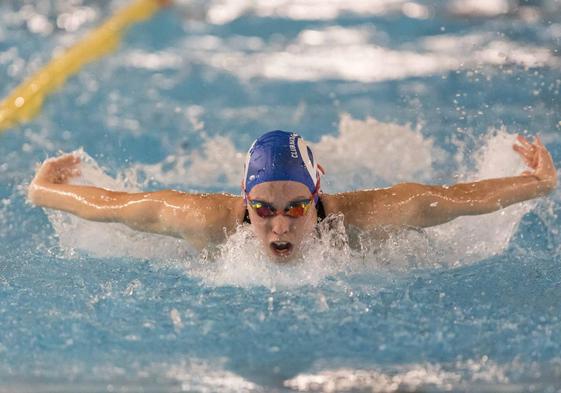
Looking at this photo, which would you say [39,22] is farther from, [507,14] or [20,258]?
[20,258]

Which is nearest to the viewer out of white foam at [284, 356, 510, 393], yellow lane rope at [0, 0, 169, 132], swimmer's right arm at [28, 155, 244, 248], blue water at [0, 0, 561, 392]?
white foam at [284, 356, 510, 393]

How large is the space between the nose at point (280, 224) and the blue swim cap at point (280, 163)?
0.16m

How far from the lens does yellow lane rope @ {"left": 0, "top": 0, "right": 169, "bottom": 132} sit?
19.5ft

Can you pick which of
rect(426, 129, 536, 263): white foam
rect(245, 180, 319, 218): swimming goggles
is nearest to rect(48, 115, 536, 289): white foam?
rect(426, 129, 536, 263): white foam

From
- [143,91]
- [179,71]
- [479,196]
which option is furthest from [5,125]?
[479,196]

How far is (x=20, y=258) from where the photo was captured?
4020mm

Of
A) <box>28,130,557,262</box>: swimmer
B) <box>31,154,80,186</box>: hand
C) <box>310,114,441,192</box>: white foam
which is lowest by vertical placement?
<box>28,130,557,262</box>: swimmer

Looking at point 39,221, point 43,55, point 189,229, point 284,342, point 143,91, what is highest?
point 43,55

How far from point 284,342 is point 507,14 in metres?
5.55

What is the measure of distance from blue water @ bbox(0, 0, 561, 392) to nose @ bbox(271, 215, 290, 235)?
0.21 m

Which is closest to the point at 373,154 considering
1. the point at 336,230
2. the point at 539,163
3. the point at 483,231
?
the point at 483,231

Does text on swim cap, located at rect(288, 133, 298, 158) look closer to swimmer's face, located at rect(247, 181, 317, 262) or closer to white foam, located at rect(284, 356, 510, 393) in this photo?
swimmer's face, located at rect(247, 181, 317, 262)

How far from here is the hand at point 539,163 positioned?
12.2 ft

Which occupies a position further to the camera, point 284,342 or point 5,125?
point 5,125
